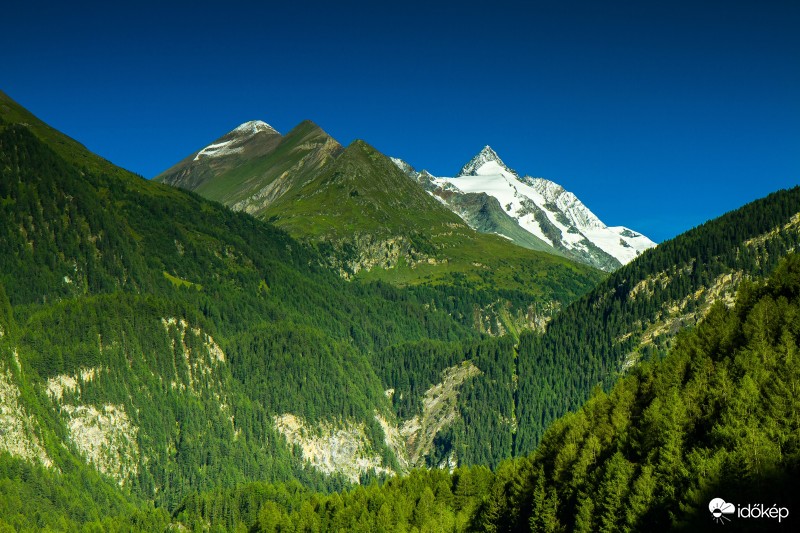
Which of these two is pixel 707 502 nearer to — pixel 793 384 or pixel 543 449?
pixel 793 384

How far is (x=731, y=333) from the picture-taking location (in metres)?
126

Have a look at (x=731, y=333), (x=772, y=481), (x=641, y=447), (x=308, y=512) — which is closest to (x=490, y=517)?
(x=641, y=447)

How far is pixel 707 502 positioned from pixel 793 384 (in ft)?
68.0

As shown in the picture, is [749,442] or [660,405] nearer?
[749,442]
